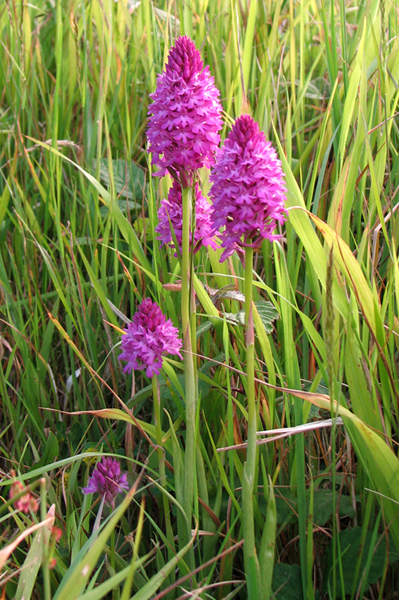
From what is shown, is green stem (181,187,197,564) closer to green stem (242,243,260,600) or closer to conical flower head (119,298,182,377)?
conical flower head (119,298,182,377)

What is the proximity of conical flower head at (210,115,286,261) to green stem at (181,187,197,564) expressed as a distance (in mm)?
134

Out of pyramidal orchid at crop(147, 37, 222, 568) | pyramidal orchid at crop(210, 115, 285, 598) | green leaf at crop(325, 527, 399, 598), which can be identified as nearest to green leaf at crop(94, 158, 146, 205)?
pyramidal orchid at crop(147, 37, 222, 568)

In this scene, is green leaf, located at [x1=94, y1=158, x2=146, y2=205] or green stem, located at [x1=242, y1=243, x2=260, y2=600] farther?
green leaf, located at [x1=94, y1=158, x2=146, y2=205]

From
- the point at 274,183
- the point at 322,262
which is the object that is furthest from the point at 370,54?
the point at 274,183

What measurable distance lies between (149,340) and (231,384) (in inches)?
18.0

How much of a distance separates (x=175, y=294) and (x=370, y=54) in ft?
3.47

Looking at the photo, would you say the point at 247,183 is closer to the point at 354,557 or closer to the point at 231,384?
the point at 231,384

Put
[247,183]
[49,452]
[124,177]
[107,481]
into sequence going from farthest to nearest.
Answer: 1. [124,177]
2. [49,452]
3. [107,481]
4. [247,183]

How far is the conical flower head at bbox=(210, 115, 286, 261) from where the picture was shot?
995 mm

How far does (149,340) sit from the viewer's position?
3.93ft

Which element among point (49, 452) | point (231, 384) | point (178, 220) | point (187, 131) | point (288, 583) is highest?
point (187, 131)

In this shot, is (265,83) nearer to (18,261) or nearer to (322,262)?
(322,262)

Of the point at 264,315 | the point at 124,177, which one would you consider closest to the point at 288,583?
the point at 264,315

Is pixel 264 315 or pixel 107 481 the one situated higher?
pixel 264 315
